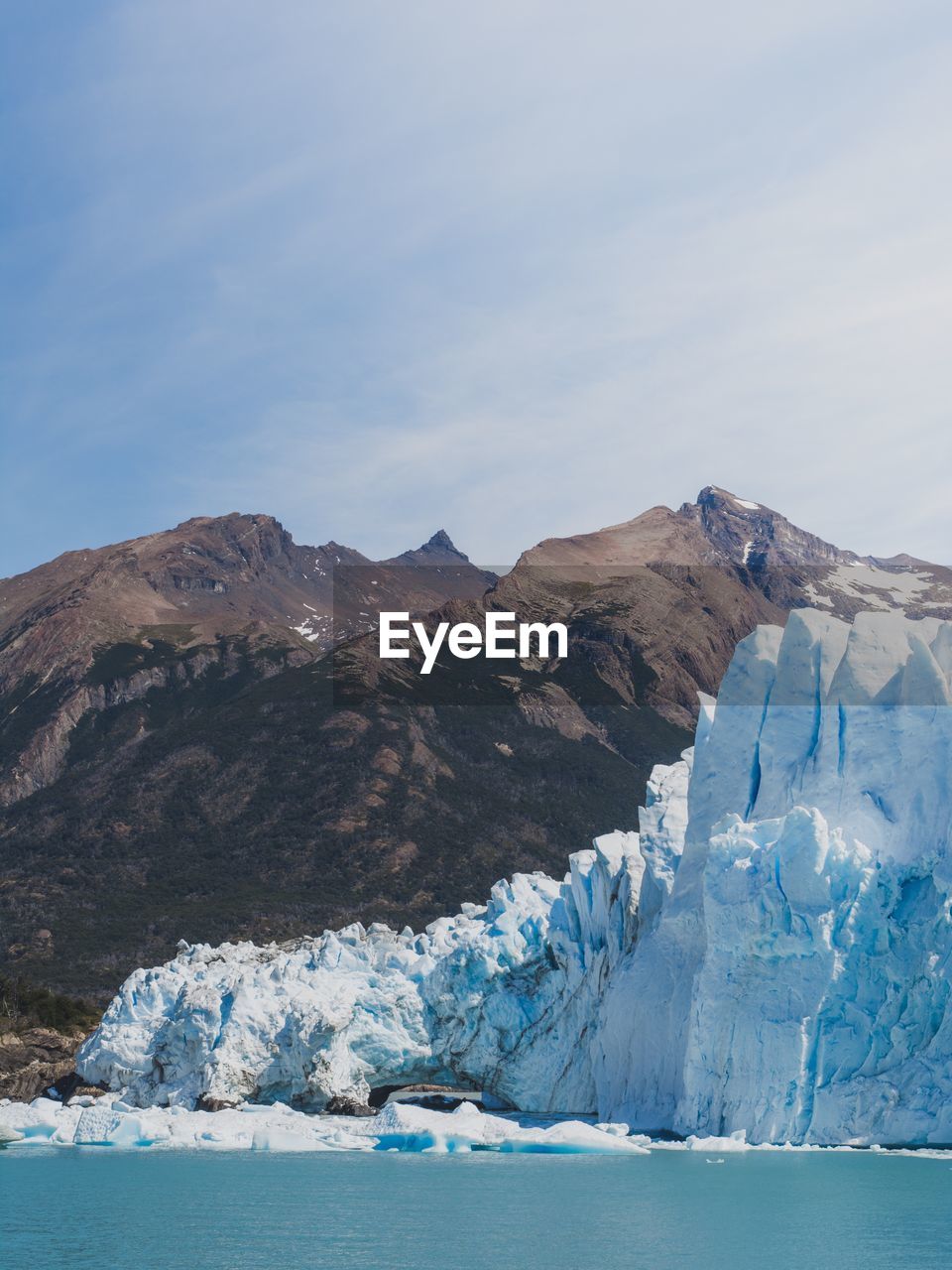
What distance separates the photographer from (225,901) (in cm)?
9444

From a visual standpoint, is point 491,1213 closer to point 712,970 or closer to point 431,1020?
point 712,970

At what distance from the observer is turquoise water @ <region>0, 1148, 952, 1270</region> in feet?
75.4

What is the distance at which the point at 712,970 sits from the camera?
3334 cm

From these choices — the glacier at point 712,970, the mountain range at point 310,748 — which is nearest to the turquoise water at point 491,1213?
the glacier at point 712,970

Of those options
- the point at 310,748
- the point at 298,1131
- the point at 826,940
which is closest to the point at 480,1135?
the point at 298,1131

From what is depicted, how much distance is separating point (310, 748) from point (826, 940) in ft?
302

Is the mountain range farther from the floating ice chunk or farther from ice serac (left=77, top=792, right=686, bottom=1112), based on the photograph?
the floating ice chunk

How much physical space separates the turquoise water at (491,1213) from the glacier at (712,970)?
2.18 metres

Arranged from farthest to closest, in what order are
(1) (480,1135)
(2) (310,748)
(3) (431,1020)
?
(2) (310,748) → (3) (431,1020) → (1) (480,1135)

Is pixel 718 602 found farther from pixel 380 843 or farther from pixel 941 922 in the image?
pixel 941 922

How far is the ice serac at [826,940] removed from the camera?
3169 centimetres

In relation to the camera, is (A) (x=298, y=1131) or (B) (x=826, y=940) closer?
(B) (x=826, y=940)

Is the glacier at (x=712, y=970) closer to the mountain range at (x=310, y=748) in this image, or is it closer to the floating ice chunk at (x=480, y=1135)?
A: the floating ice chunk at (x=480, y=1135)

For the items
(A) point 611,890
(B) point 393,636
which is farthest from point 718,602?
(A) point 611,890
